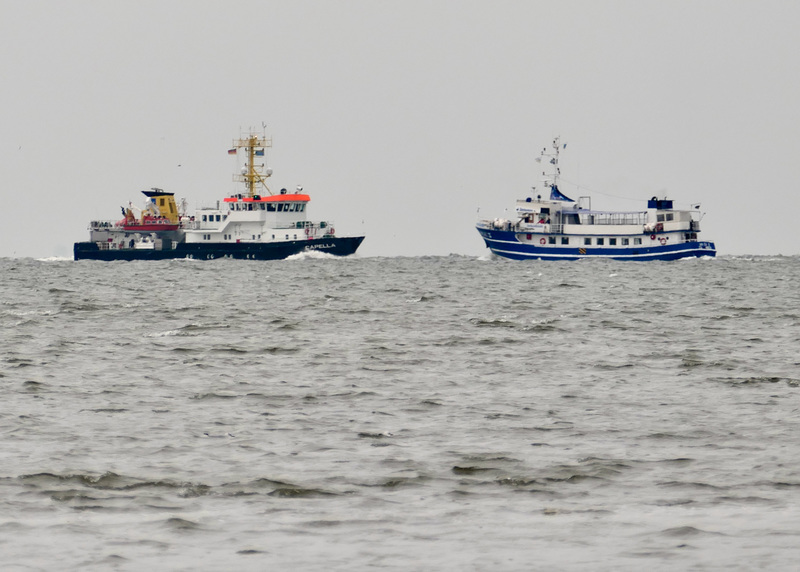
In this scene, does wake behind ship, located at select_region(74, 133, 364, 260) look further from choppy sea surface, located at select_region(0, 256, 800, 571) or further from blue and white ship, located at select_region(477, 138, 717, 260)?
choppy sea surface, located at select_region(0, 256, 800, 571)

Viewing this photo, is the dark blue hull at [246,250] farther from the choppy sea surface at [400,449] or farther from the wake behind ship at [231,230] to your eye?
the choppy sea surface at [400,449]

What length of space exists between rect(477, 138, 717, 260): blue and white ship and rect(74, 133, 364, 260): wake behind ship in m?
19.1

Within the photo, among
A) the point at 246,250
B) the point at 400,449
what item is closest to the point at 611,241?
the point at 246,250

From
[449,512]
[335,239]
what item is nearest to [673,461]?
[449,512]

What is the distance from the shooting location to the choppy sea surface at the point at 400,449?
1084 centimetres

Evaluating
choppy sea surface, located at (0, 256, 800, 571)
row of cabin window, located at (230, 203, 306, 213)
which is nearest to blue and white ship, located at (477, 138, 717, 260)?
row of cabin window, located at (230, 203, 306, 213)

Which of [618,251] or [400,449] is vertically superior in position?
[618,251]

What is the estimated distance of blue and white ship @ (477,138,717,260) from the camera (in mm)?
124625

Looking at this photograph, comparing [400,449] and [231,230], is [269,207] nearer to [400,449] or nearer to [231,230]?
[231,230]

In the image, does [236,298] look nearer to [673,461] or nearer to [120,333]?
[120,333]

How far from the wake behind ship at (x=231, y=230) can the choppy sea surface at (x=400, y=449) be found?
93.5 metres

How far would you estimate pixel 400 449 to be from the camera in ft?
51.4

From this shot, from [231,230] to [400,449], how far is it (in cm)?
11621

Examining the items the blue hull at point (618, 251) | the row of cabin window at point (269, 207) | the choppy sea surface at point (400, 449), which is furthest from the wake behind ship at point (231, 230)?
the choppy sea surface at point (400, 449)
